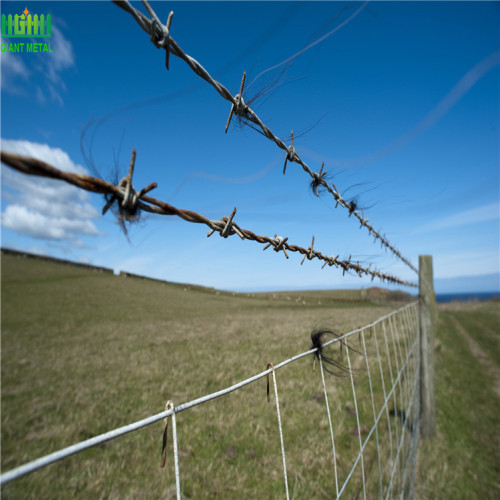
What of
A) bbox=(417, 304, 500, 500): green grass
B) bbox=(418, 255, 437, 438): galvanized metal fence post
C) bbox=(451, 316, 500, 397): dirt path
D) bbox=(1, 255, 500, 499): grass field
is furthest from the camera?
bbox=(451, 316, 500, 397): dirt path

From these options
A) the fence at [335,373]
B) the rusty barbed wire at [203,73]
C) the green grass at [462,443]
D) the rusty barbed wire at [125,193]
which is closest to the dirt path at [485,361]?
the green grass at [462,443]

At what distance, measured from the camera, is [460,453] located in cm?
382

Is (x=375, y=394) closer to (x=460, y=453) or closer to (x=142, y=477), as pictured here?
(x=460, y=453)

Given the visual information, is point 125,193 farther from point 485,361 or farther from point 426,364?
point 485,361

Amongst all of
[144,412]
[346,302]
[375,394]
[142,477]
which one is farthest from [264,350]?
[346,302]

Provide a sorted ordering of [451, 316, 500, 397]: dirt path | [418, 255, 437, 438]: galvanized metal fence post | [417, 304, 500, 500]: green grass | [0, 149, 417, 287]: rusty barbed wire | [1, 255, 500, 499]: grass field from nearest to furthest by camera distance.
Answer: [0, 149, 417, 287]: rusty barbed wire
[1, 255, 500, 499]: grass field
[417, 304, 500, 500]: green grass
[418, 255, 437, 438]: galvanized metal fence post
[451, 316, 500, 397]: dirt path

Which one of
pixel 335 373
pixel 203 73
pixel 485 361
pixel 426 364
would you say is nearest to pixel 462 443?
pixel 426 364

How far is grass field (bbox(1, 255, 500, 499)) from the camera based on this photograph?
2.82m

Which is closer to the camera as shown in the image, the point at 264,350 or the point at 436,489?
the point at 436,489

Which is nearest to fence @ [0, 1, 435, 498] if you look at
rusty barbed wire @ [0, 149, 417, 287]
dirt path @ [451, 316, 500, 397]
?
rusty barbed wire @ [0, 149, 417, 287]

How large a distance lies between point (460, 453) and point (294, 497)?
2810 millimetres

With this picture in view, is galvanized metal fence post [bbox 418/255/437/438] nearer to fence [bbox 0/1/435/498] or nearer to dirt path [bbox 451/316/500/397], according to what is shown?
fence [bbox 0/1/435/498]

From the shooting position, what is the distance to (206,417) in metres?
4.16

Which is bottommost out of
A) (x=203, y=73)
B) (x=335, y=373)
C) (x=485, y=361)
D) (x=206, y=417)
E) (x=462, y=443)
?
(x=485, y=361)
